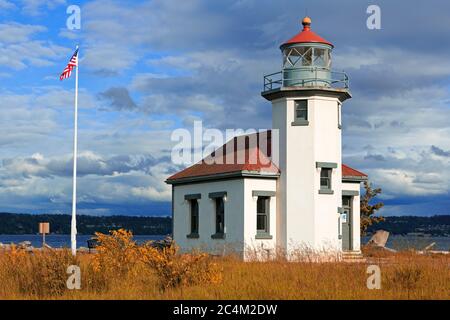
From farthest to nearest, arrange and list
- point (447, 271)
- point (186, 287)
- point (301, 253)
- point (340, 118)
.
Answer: point (340, 118) → point (301, 253) → point (447, 271) → point (186, 287)

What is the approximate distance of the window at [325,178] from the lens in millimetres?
32688

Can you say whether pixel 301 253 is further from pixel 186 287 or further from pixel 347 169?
pixel 186 287

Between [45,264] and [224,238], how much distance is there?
15.7m

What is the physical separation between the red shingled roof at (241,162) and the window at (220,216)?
1.45 meters

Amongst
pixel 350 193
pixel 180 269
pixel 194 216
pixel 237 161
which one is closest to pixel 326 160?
pixel 350 193

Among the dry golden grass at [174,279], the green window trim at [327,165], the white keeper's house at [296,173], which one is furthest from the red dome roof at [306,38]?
the dry golden grass at [174,279]

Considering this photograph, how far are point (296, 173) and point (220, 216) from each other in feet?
15.2

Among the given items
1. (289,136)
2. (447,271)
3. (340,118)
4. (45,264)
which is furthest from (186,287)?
(340,118)

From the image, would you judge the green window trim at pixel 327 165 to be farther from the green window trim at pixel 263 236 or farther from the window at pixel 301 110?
the green window trim at pixel 263 236

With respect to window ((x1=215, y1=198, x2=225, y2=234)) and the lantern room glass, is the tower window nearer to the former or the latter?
window ((x1=215, y1=198, x2=225, y2=234))

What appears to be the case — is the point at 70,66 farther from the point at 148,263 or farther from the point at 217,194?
the point at 148,263

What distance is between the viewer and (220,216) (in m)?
34.8
